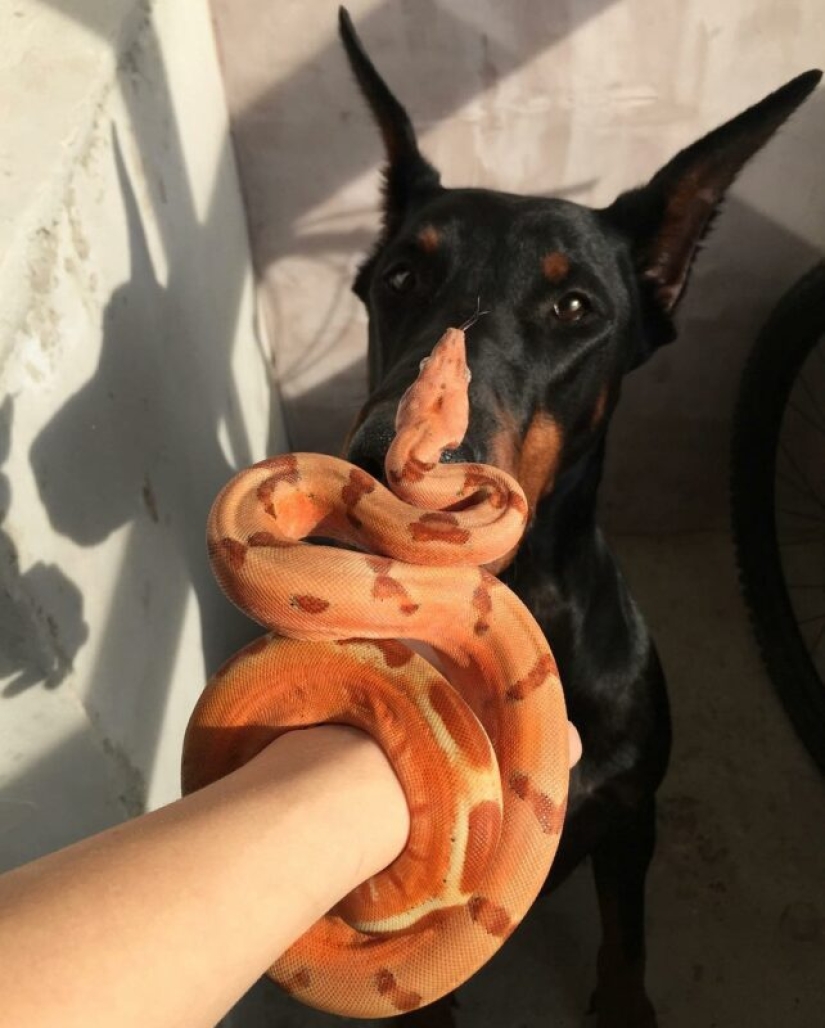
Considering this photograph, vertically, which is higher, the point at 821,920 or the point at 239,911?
the point at 239,911

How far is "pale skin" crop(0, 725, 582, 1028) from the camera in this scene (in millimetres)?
583

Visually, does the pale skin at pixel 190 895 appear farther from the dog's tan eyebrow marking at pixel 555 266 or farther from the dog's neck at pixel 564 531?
the dog's tan eyebrow marking at pixel 555 266

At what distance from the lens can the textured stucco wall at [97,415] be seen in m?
0.96

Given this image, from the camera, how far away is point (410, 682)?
840 mm

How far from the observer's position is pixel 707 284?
7.45ft

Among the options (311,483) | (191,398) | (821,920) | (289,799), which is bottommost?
(821,920)

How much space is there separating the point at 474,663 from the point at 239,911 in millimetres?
362

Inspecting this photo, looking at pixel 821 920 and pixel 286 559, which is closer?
pixel 286 559

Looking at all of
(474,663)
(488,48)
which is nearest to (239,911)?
(474,663)

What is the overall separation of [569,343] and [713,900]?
1.58 m

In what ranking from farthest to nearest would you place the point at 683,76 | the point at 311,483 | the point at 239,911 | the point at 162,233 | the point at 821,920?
1. the point at 821,920
2. the point at 683,76
3. the point at 162,233
4. the point at 311,483
5. the point at 239,911

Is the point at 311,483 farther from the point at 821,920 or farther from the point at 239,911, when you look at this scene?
the point at 821,920

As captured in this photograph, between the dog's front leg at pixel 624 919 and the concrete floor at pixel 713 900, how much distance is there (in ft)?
0.42

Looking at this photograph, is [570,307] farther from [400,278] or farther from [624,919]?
[624,919]
